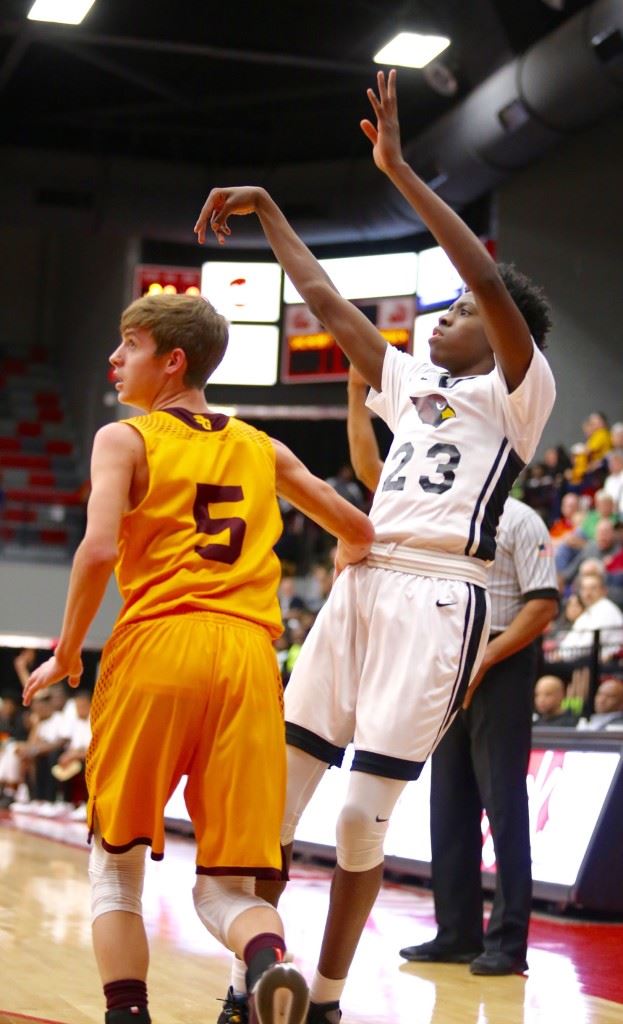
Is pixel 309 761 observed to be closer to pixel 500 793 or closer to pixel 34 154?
pixel 500 793

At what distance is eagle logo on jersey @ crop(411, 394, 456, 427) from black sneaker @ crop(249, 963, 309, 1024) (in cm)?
162

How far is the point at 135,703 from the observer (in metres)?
3.02

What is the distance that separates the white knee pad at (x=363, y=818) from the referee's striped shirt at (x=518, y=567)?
1.84 metres

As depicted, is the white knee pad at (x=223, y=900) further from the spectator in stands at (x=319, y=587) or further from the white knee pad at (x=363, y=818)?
the spectator in stands at (x=319, y=587)

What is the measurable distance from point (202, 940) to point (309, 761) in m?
2.16

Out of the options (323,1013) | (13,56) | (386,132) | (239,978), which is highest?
(13,56)

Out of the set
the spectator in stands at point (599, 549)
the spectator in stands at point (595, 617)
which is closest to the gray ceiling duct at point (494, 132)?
the spectator in stands at point (599, 549)

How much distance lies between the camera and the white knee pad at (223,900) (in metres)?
3.03

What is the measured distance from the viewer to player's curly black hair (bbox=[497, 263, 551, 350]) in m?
4.13

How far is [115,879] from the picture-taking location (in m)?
3.06

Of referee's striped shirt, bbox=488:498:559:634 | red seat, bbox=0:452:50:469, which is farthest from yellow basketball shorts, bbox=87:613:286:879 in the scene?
red seat, bbox=0:452:50:469

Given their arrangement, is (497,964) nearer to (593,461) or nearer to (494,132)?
(593,461)

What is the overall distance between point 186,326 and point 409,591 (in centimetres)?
93

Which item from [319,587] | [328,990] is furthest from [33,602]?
[328,990]
